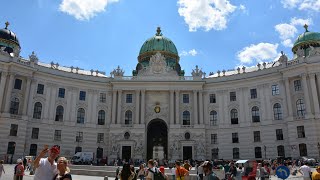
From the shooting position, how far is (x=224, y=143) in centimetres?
6041

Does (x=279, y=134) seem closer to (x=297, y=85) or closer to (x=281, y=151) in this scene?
(x=281, y=151)

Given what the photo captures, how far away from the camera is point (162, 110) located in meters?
63.4

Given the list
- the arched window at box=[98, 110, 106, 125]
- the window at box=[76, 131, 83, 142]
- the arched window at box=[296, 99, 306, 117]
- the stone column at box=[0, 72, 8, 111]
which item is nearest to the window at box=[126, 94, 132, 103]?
the arched window at box=[98, 110, 106, 125]

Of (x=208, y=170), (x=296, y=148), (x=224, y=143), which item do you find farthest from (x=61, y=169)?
(x=224, y=143)

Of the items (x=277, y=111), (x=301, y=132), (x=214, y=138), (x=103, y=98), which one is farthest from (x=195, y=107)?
(x=301, y=132)

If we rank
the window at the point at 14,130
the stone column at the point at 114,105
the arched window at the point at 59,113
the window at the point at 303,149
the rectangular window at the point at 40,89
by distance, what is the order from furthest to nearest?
the stone column at the point at 114,105
the arched window at the point at 59,113
the rectangular window at the point at 40,89
the window at the point at 14,130
the window at the point at 303,149

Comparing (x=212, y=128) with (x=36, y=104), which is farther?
(x=212, y=128)

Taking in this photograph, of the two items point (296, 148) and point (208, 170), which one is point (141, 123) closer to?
point (296, 148)

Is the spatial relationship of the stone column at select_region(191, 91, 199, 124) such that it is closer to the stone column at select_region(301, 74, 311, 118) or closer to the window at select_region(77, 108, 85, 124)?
the stone column at select_region(301, 74, 311, 118)

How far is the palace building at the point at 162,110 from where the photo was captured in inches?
2119

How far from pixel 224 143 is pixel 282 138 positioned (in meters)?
11.1

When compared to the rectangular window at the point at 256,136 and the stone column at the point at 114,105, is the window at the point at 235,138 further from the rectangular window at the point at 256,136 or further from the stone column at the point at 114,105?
the stone column at the point at 114,105

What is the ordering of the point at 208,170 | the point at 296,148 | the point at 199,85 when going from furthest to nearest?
1. the point at 199,85
2. the point at 296,148
3. the point at 208,170

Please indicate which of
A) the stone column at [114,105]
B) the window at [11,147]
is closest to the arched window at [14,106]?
the window at [11,147]
